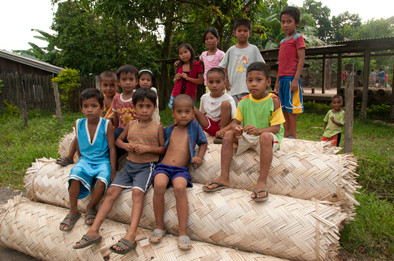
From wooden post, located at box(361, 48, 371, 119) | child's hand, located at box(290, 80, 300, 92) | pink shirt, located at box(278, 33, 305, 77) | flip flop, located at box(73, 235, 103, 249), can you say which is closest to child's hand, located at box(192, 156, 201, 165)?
flip flop, located at box(73, 235, 103, 249)

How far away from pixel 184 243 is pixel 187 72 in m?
2.78

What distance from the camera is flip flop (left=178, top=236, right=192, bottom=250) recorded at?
93.5 inches

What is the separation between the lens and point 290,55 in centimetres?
426

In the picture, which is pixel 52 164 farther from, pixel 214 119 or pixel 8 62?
pixel 8 62

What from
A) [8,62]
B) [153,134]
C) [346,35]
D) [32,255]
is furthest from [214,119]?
[346,35]

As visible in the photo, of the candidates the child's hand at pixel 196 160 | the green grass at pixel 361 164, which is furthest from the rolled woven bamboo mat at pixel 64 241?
the green grass at pixel 361 164

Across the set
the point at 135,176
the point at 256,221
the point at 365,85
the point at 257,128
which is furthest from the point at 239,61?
the point at 365,85

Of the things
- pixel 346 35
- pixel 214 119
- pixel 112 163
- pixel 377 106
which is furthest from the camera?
pixel 346 35

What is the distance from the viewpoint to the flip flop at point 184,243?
238 centimetres

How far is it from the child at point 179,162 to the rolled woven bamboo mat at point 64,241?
10 centimetres

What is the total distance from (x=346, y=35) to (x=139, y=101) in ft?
122

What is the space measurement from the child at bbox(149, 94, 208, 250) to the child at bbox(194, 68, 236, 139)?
47 centimetres

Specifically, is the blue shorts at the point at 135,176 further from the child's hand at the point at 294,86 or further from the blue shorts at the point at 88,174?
the child's hand at the point at 294,86

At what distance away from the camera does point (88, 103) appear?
122 inches
